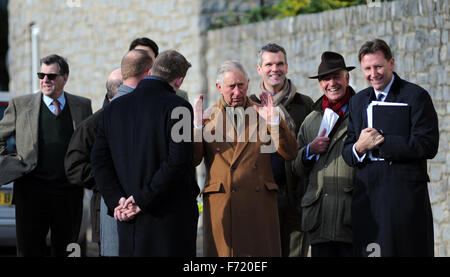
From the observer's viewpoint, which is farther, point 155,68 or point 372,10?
point 372,10

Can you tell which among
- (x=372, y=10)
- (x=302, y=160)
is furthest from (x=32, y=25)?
(x=302, y=160)

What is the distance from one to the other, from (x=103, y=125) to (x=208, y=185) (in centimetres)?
85

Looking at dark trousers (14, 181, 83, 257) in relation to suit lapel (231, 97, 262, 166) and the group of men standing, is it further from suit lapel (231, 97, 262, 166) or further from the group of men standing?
suit lapel (231, 97, 262, 166)

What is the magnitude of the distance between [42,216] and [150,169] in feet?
6.14

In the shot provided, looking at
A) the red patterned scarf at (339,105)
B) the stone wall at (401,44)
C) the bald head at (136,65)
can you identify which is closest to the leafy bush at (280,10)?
the stone wall at (401,44)

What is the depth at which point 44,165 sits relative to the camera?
7.62m

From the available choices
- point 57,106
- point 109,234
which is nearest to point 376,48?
point 109,234

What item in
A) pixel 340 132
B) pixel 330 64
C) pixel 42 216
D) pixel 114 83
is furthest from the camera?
pixel 42 216

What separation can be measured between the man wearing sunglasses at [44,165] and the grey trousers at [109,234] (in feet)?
3.29

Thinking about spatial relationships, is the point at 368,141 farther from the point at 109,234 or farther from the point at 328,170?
the point at 109,234

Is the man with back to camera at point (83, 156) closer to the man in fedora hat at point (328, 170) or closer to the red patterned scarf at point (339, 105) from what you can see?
the man in fedora hat at point (328, 170)
